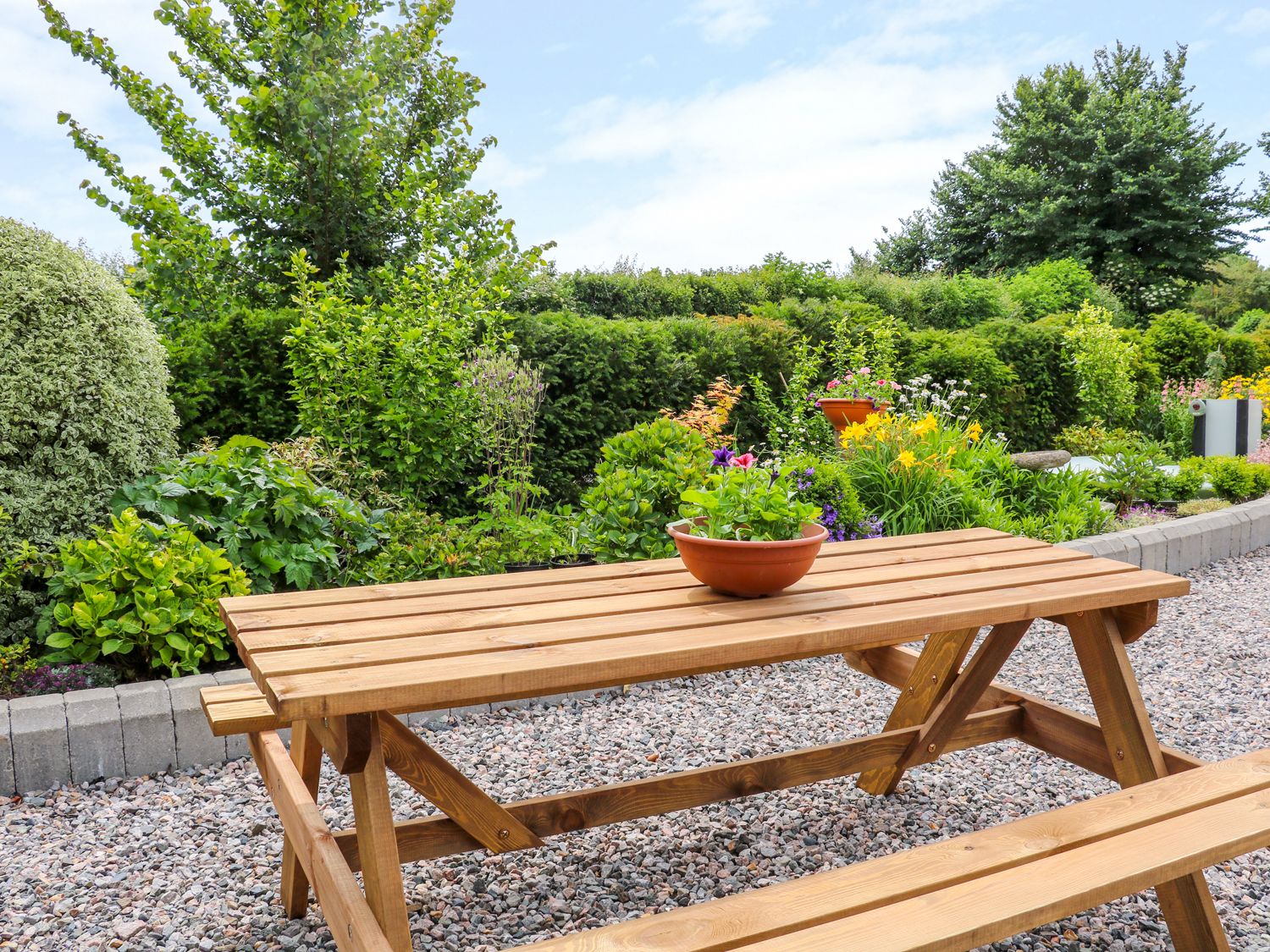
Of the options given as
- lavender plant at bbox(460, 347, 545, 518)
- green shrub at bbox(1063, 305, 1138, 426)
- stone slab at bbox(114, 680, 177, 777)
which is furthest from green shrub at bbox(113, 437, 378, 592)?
green shrub at bbox(1063, 305, 1138, 426)

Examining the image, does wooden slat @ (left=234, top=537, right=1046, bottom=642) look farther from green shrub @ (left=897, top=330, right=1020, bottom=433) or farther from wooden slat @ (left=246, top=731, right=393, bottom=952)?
green shrub @ (left=897, top=330, right=1020, bottom=433)

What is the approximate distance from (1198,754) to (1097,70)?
1045 inches

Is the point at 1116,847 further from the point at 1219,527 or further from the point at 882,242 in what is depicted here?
the point at 882,242

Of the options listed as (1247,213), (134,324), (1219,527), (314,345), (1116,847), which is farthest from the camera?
(1247,213)

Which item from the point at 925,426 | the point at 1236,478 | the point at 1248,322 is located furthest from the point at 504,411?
the point at 1248,322

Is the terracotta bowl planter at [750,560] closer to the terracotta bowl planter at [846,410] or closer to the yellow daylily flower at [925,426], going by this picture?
the yellow daylily flower at [925,426]

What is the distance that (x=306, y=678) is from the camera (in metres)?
1.41

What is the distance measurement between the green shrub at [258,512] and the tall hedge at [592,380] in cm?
212

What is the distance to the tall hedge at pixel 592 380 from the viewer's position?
6105 millimetres

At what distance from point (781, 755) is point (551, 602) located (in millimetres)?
792

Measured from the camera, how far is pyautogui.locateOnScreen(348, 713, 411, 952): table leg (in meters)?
1.47

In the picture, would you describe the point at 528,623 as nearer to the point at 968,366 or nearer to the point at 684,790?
the point at 684,790

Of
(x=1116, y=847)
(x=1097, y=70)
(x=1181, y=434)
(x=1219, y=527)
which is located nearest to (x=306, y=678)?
(x=1116, y=847)

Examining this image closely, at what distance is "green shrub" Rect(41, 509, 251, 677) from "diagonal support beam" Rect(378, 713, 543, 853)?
1566 mm
